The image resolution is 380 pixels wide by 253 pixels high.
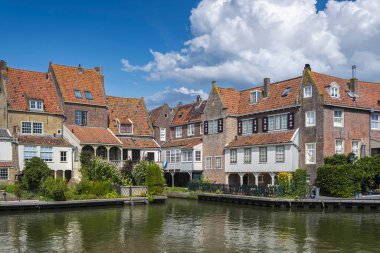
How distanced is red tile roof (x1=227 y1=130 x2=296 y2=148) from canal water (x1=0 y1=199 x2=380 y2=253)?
10.5m

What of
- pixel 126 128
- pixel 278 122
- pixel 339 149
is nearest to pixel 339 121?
pixel 339 149

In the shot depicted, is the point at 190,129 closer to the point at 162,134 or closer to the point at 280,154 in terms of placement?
the point at 162,134

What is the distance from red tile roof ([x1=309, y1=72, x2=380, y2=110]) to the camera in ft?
154

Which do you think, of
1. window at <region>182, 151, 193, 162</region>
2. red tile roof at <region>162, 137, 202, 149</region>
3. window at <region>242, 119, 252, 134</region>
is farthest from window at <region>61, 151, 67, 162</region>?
window at <region>242, 119, 252, 134</region>

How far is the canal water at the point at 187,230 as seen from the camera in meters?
23.3

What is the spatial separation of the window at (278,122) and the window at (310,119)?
9.51 feet

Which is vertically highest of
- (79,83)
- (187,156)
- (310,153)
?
(79,83)

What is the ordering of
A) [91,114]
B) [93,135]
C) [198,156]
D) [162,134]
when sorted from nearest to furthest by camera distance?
[93,135] < [91,114] < [198,156] < [162,134]

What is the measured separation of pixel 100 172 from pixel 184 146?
16548mm

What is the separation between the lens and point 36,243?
23953mm

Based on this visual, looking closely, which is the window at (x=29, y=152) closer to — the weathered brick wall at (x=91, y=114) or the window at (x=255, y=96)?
the weathered brick wall at (x=91, y=114)

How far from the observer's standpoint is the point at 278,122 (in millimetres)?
51156

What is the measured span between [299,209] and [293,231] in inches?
477

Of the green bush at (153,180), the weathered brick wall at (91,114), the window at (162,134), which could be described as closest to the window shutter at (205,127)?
the window at (162,134)
